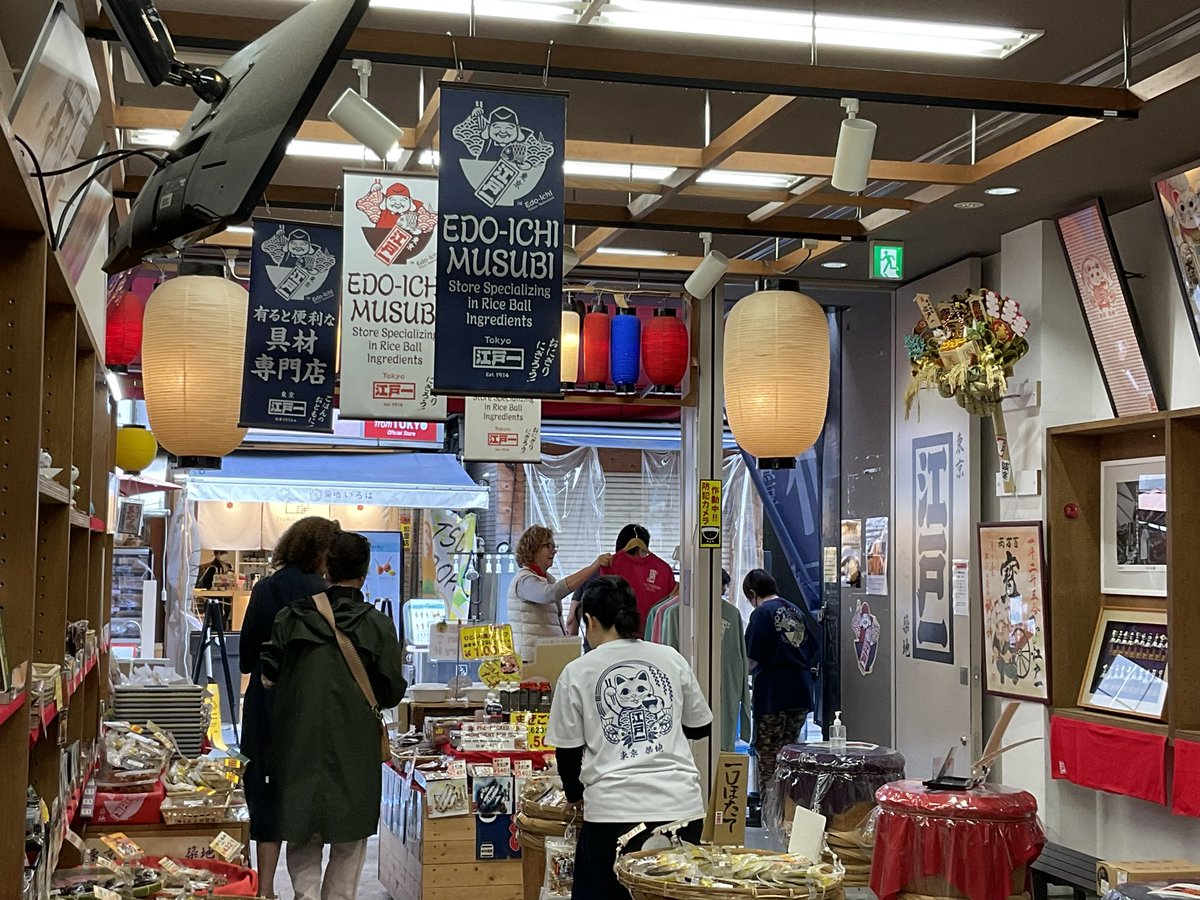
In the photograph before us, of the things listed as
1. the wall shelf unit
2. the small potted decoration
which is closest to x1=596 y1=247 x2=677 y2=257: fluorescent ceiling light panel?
the small potted decoration

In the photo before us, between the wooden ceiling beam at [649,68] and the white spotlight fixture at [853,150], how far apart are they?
20cm

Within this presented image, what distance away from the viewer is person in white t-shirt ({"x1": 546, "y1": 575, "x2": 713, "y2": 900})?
14.6ft

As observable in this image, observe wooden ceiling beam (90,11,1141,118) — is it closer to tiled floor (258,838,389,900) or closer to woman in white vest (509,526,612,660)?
woman in white vest (509,526,612,660)

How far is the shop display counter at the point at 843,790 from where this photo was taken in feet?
19.0

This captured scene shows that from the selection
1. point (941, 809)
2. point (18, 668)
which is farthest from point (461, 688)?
point (18, 668)

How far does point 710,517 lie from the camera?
8.32 meters

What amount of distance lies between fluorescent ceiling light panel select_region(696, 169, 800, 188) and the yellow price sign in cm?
224

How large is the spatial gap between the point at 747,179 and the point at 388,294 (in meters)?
2.20

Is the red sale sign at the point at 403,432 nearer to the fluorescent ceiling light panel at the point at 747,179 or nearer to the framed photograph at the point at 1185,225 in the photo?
the fluorescent ceiling light panel at the point at 747,179

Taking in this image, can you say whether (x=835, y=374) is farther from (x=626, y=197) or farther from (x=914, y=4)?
(x=914, y=4)

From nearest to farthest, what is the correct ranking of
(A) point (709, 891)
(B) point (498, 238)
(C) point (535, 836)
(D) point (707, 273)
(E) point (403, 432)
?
(A) point (709, 891) < (B) point (498, 238) < (C) point (535, 836) < (D) point (707, 273) < (E) point (403, 432)

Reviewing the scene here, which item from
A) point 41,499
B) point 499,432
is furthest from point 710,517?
point 41,499

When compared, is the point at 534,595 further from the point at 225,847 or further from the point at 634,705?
the point at 634,705

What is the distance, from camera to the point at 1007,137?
6.21 m
